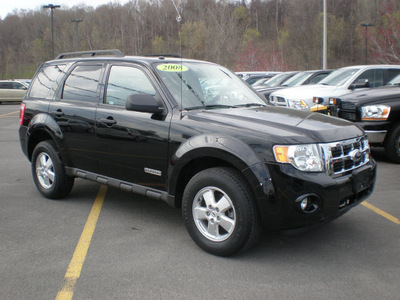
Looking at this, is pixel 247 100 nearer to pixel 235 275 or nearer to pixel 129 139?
pixel 129 139

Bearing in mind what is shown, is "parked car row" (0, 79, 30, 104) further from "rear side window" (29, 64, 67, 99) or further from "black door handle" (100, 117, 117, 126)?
"black door handle" (100, 117, 117, 126)

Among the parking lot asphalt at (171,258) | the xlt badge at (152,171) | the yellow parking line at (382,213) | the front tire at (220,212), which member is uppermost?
the xlt badge at (152,171)

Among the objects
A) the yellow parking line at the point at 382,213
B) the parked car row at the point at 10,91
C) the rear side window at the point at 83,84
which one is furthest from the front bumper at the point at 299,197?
the parked car row at the point at 10,91

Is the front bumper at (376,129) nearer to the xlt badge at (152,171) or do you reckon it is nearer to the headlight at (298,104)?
the headlight at (298,104)

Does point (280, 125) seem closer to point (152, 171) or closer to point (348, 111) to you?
point (152, 171)

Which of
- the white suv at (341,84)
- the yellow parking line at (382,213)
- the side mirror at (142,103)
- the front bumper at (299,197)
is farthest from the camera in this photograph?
the white suv at (341,84)

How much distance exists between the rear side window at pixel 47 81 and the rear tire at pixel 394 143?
209 inches

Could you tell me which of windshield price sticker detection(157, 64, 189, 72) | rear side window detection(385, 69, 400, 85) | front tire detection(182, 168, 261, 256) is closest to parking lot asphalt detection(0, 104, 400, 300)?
front tire detection(182, 168, 261, 256)

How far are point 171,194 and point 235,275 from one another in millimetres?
1037

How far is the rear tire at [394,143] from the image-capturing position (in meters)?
7.13

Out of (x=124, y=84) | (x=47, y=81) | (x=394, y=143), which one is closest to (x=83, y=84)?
(x=124, y=84)

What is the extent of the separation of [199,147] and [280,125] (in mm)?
720

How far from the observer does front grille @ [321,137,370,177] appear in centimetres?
346

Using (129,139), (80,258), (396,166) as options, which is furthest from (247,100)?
(396,166)
